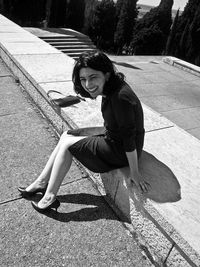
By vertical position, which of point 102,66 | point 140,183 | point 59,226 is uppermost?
point 102,66

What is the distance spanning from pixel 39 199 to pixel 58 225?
0.35 metres

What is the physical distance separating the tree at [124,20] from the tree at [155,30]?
89 centimetres

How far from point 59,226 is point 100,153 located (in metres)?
0.72

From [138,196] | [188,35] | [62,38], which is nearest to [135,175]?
[138,196]

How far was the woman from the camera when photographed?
2070 millimetres

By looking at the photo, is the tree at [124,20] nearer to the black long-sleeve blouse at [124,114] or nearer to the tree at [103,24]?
the tree at [103,24]

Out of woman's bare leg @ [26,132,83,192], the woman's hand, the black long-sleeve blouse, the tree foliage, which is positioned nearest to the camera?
the black long-sleeve blouse

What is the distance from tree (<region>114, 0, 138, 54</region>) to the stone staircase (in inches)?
687

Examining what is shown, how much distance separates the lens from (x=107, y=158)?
2.29m

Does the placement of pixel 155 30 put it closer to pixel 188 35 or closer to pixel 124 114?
pixel 188 35

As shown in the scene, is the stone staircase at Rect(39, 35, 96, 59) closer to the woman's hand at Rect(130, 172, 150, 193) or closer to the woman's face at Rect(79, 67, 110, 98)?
the woman's face at Rect(79, 67, 110, 98)

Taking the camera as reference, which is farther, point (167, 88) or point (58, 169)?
point (167, 88)

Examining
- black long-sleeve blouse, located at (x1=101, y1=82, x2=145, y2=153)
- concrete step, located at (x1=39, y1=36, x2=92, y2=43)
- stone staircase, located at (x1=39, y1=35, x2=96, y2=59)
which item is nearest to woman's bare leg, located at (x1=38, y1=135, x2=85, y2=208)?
black long-sleeve blouse, located at (x1=101, y1=82, x2=145, y2=153)

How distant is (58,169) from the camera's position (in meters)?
2.35
